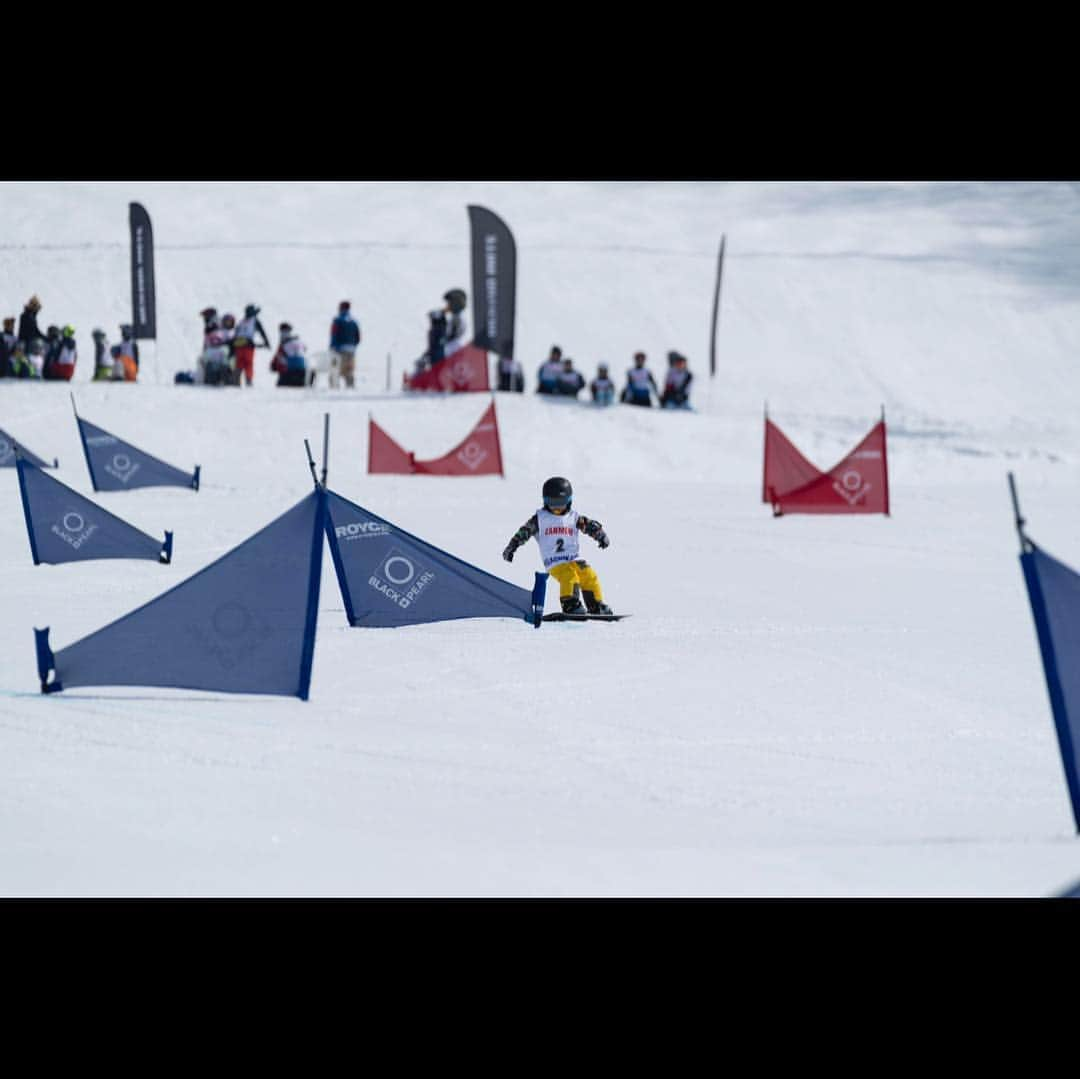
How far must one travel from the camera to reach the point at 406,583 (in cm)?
972

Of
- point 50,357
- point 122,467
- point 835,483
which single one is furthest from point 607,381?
point 122,467

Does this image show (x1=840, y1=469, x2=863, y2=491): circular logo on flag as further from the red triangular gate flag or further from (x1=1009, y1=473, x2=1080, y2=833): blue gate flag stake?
(x1=1009, y1=473, x2=1080, y2=833): blue gate flag stake

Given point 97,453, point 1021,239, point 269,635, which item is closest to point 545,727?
point 269,635

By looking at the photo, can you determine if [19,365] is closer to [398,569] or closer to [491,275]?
[491,275]

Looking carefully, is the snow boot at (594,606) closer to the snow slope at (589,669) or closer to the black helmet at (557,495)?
the snow slope at (589,669)

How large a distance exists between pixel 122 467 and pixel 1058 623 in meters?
12.9

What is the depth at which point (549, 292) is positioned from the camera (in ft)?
128

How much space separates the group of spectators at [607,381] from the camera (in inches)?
1033

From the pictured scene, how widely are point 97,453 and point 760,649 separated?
356 inches

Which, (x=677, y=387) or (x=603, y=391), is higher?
(x=677, y=387)

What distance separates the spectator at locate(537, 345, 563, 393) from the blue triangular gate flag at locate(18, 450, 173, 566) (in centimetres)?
1400

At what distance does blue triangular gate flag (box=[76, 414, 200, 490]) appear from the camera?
1680 centimetres

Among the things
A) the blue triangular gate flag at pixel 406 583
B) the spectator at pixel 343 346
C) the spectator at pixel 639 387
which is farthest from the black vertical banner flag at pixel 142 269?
the blue triangular gate flag at pixel 406 583

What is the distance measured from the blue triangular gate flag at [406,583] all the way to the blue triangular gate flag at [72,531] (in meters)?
3.14
